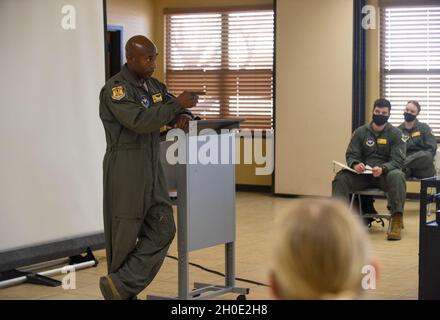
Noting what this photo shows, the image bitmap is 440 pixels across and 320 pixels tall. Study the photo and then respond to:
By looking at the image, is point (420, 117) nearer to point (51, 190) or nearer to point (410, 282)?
point (410, 282)

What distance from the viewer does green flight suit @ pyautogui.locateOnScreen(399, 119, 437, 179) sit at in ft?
29.5

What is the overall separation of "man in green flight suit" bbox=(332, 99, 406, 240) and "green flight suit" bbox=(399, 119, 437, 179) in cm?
86

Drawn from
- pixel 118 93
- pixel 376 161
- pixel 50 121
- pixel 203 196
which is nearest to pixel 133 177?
pixel 118 93

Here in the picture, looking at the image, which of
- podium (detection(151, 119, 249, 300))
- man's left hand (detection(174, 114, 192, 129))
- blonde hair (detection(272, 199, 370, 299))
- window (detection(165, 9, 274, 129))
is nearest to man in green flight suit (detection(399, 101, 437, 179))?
window (detection(165, 9, 274, 129))

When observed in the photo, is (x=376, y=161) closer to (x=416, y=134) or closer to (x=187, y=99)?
(x=416, y=134)

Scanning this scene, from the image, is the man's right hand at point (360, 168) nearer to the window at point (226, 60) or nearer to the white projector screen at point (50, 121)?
the white projector screen at point (50, 121)

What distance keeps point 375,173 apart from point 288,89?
3.03m

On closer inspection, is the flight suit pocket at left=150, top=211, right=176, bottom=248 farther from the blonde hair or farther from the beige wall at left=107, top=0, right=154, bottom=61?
the beige wall at left=107, top=0, right=154, bottom=61

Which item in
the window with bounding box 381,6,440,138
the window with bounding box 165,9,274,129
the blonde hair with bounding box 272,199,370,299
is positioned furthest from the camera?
the window with bounding box 165,9,274,129

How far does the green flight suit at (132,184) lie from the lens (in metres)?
4.66

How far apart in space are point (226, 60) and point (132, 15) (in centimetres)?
148

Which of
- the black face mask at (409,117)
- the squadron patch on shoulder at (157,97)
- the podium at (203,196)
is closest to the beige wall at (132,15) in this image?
the black face mask at (409,117)

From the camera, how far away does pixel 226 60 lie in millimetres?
11602
